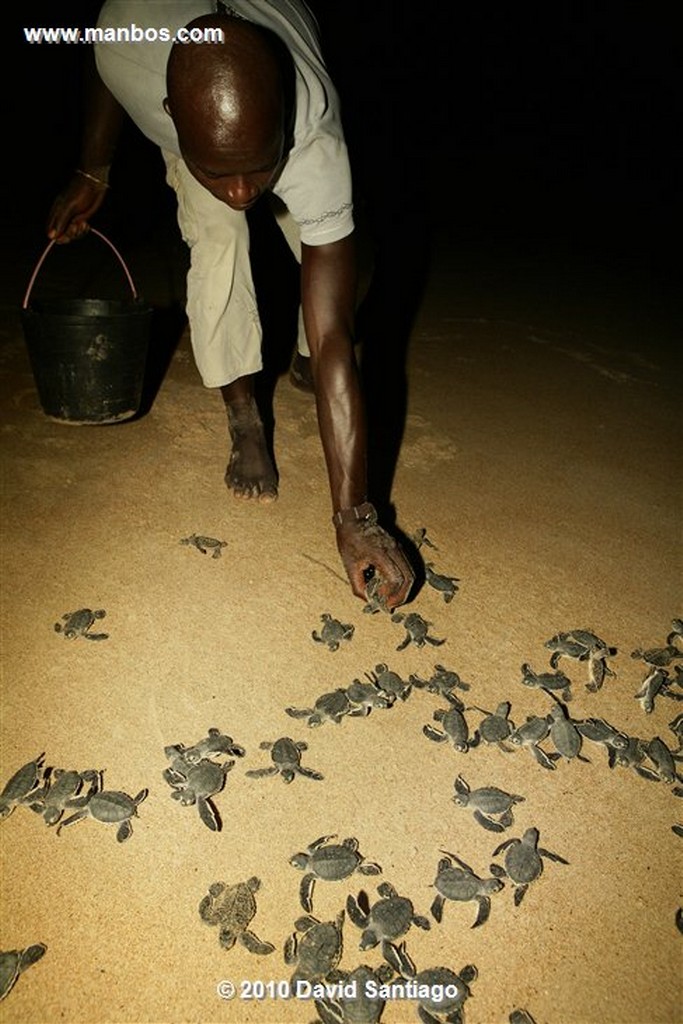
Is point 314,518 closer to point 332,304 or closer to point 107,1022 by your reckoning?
point 332,304

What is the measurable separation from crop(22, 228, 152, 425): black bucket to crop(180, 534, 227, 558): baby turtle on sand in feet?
1.98

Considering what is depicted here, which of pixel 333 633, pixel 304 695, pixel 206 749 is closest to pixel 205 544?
pixel 333 633

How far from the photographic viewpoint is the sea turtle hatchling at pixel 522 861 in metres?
1.37

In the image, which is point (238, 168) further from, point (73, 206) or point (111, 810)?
point (111, 810)

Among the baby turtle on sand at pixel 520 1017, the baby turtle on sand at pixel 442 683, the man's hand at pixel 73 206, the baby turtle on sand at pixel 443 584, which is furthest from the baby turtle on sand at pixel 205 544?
the baby turtle on sand at pixel 520 1017

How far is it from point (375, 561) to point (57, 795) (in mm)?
868

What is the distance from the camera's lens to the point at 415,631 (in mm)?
1927

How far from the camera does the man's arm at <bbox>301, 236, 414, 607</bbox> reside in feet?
5.70

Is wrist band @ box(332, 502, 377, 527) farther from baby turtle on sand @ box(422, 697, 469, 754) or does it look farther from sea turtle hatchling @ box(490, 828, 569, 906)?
sea turtle hatchling @ box(490, 828, 569, 906)

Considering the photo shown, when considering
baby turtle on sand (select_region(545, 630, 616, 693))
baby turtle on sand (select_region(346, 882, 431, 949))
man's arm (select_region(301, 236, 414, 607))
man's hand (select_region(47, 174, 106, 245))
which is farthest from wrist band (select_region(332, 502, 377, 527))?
man's hand (select_region(47, 174, 106, 245))

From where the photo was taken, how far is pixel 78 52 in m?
Result: 11.7

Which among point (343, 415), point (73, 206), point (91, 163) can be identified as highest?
point (91, 163)

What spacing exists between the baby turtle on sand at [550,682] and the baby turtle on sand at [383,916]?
26.4 inches

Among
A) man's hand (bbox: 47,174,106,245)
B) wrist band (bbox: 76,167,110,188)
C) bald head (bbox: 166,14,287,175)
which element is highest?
bald head (bbox: 166,14,287,175)
